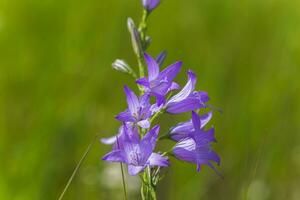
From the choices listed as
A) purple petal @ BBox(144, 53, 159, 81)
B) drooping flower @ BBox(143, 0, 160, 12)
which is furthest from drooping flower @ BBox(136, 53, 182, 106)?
drooping flower @ BBox(143, 0, 160, 12)

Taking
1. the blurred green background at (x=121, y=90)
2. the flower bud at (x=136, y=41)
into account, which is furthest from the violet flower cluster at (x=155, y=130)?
the blurred green background at (x=121, y=90)

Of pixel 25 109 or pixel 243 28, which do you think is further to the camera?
pixel 243 28

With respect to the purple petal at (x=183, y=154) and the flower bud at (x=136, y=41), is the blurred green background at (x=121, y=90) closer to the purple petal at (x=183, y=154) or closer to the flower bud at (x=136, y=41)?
the purple petal at (x=183, y=154)

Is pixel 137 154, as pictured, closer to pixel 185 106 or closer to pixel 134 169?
pixel 134 169

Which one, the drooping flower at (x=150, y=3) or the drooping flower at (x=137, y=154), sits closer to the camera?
the drooping flower at (x=137, y=154)

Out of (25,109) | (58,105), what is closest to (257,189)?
(58,105)

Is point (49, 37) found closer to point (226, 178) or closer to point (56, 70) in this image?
point (56, 70)
